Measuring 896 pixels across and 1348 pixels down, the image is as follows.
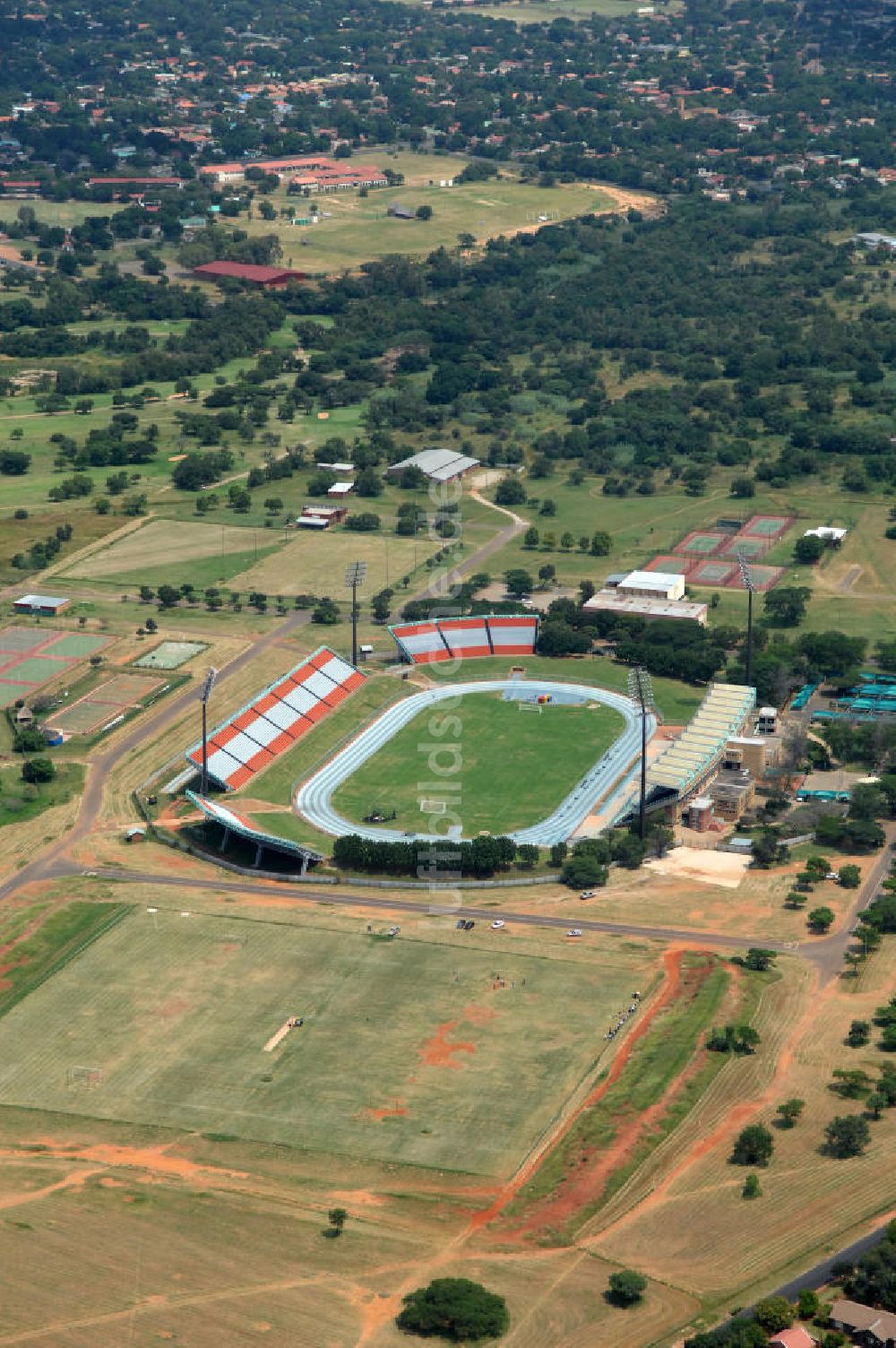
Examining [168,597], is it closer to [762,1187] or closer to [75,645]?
[75,645]

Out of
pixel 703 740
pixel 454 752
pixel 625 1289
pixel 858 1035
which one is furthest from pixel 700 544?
pixel 625 1289

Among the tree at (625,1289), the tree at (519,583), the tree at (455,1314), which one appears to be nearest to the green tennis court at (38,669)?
the tree at (519,583)

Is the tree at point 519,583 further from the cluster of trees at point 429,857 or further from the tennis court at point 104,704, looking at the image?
the cluster of trees at point 429,857

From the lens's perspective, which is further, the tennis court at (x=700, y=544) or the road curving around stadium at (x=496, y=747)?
the tennis court at (x=700, y=544)

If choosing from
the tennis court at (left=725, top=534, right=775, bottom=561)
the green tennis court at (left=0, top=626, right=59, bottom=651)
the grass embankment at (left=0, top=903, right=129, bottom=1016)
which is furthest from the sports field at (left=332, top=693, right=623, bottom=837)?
the tennis court at (left=725, top=534, right=775, bottom=561)

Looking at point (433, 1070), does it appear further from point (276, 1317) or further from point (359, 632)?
point (359, 632)
